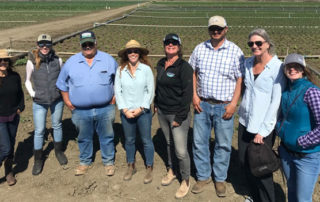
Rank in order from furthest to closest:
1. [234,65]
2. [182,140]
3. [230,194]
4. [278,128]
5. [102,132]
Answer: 1. [102,132]
2. [230,194]
3. [182,140]
4. [234,65]
5. [278,128]

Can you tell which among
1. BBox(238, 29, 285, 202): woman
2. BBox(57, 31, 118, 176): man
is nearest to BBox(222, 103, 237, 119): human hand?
BBox(238, 29, 285, 202): woman

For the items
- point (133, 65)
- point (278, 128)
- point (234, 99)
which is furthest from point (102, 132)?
point (278, 128)

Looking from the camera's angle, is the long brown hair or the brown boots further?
the brown boots

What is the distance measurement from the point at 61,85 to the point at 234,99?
7.72ft

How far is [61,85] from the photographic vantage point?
380 centimetres

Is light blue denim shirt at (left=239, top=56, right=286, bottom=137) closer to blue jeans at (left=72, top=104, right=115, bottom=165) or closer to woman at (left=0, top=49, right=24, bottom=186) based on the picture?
blue jeans at (left=72, top=104, right=115, bottom=165)

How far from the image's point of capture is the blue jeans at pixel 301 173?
266cm

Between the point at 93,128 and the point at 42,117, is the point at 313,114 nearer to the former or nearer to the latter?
the point at 93,128

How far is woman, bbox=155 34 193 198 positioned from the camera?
10.9 feet

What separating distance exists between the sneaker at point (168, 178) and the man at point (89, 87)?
1094mm

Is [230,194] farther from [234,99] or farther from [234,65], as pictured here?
A: [234,65]

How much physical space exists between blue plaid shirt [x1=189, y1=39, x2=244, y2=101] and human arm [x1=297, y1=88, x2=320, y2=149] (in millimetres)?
890

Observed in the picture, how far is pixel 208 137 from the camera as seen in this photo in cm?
373

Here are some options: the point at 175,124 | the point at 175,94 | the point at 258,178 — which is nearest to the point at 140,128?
the point at 175,124
